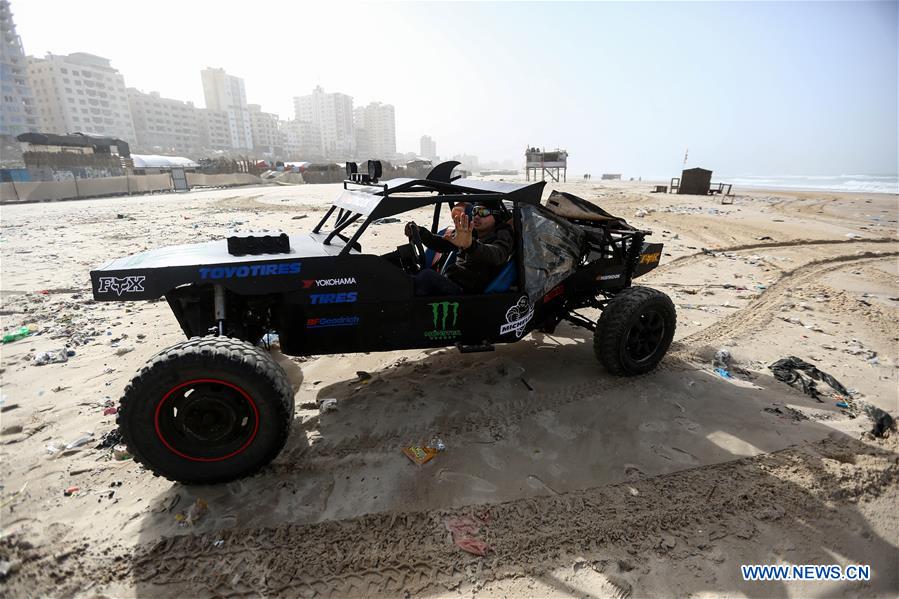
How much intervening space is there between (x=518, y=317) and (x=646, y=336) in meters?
1.48

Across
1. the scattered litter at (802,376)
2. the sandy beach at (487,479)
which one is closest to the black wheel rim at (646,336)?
the sandy beach at (487,479)

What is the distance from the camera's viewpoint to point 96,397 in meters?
3.89

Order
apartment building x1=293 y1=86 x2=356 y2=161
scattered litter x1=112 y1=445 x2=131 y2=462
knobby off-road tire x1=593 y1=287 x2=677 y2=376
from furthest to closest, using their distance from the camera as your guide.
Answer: apartment building x1=293 y1=86 x2=356 y2=161
knobby off-road tire x1=593 y1=287 x2=677 y2=376
scattered litter x1=112 y1=445 x2=131 y2=462

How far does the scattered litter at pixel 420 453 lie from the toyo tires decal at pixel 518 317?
3.90 feet

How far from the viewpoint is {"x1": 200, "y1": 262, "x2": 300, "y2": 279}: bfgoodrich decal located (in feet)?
10.0

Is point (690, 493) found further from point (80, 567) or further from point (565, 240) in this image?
point (80, 567)

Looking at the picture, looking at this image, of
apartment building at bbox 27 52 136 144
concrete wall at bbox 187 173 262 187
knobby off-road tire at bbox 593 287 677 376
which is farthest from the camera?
apartment building at bbox 27 52 136 144

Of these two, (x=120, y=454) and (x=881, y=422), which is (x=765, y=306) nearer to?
(x=881, y=422)

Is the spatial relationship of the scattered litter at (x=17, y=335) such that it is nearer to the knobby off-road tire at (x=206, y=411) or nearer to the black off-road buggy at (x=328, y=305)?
the black off-road buggy at (x=328, y=305)

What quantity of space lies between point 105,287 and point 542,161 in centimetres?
4252

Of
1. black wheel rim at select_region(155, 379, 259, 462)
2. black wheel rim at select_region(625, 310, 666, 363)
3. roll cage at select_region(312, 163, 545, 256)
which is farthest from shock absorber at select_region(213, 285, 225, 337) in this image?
black wheel rim at select_region(625, 310, 666, 363)

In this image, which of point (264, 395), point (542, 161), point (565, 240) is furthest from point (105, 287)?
point (542, 161)

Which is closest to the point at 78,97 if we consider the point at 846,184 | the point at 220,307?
the point at 220,307

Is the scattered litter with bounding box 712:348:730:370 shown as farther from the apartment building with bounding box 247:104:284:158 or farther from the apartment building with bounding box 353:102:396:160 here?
the apartment building with bounding box 353:102:396:160
